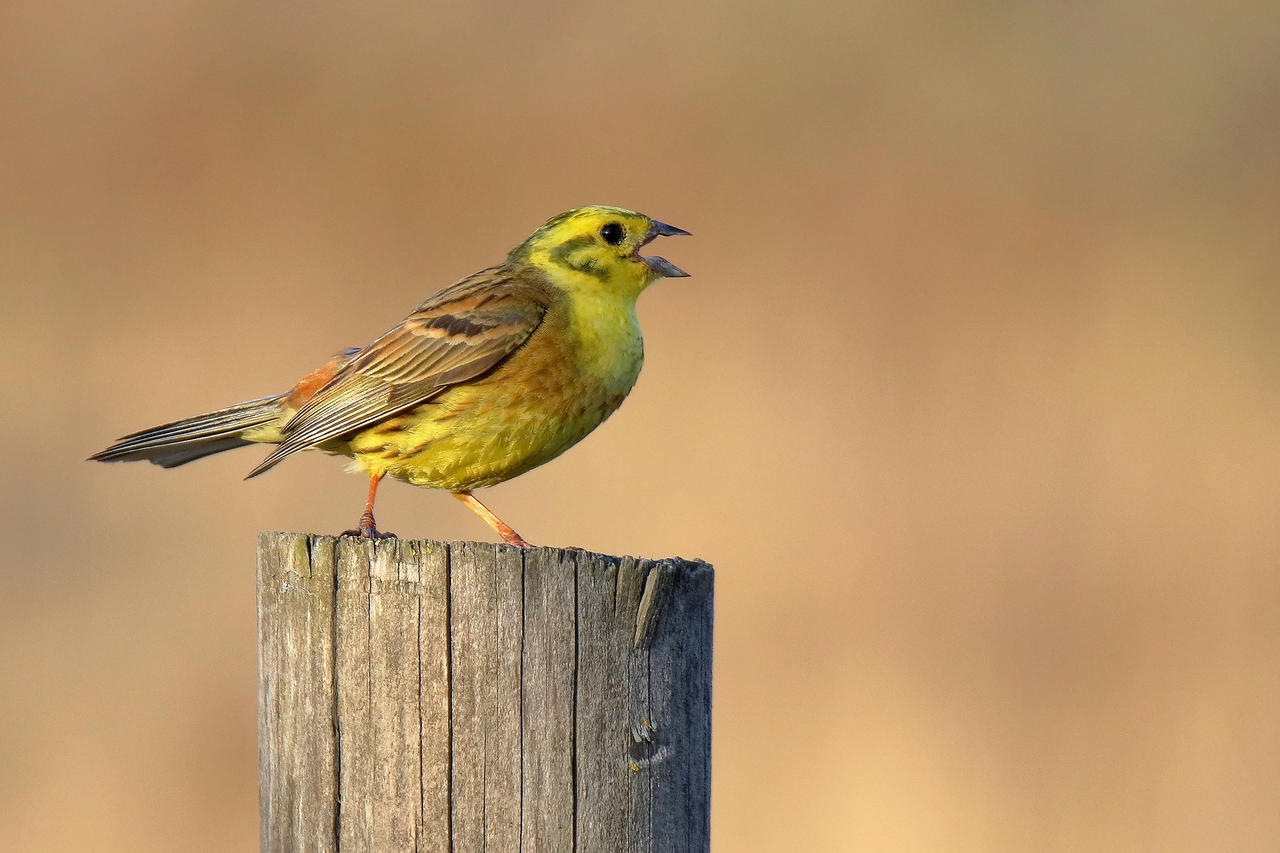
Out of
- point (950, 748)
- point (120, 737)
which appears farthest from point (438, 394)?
point (950, 748)

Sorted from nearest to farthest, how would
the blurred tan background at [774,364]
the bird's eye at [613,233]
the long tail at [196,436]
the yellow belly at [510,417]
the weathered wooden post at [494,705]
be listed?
the weathered wooden post at [494,705]
the yellow belly at [510,417]
the long tail at [196,436]
the bird's eye at [613,233]
the blurred tan background at [774,364]

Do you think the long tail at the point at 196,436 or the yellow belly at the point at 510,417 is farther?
the long tail at the point at 196,436

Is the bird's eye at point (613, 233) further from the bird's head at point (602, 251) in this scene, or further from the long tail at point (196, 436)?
the long tail at point (196, 436)

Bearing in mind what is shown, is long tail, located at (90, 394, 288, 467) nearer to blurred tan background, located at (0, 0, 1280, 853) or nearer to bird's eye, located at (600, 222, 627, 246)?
bird's eye, located at (600, 222, 627, 246)

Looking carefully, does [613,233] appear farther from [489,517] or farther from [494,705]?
[494,705]

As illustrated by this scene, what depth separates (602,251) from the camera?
5449 mm

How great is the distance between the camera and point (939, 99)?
11.5m

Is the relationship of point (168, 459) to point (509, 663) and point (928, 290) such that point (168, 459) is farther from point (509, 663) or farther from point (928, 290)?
point (928, 290)

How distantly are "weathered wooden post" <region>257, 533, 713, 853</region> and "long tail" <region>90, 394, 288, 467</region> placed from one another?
223 cm

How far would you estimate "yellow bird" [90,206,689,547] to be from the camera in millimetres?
5051

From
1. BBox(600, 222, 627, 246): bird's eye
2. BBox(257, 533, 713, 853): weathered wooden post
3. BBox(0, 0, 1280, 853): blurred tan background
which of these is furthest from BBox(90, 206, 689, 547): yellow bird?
BBox(0, 0, 1280, 853): blurred tan background

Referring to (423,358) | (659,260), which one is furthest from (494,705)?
(659,260)

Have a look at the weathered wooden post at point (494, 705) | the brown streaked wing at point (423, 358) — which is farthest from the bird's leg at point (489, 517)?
the weathered wooden post at point (494, 705)

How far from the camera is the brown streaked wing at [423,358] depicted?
5074 mm
